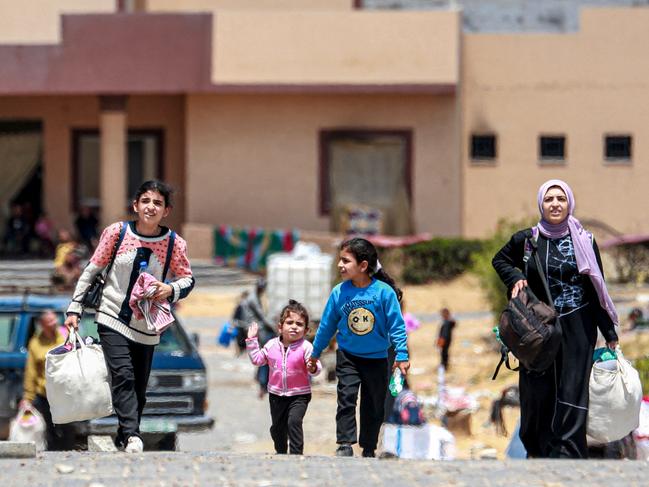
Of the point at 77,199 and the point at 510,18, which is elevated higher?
the point at 510,18

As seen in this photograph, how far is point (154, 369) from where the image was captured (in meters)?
15.8

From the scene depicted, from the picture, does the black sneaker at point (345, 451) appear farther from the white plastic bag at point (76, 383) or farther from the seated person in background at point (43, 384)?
the seated person in background at point (43, 384)

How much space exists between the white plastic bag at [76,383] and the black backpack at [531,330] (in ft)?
7.72

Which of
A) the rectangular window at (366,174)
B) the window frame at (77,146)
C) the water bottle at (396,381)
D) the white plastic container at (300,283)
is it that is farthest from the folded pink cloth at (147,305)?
the window frame at (77,146)

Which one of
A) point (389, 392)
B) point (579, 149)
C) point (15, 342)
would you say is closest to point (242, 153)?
point (579, 149)

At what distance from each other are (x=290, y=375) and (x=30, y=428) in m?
3.07

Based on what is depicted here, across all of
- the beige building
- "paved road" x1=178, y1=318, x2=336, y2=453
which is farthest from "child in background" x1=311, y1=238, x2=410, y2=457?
the beige building

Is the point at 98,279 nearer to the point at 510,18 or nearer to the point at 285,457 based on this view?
the point at 285,457

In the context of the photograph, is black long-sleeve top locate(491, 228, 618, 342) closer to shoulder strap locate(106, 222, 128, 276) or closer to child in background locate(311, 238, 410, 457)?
child in background locate(311, 238, 410, 457)

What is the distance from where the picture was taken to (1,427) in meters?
14.6

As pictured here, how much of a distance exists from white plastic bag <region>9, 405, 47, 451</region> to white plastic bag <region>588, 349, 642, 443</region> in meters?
4.53

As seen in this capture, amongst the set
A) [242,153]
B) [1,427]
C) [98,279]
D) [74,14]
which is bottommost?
[1,427]

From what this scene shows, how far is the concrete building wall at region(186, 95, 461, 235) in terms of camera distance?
33.5 metres

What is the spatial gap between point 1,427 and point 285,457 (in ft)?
20.1
